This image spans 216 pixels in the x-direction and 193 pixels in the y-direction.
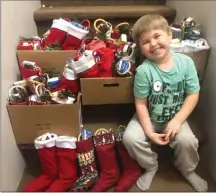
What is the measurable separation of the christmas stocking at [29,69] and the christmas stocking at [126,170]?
47cm

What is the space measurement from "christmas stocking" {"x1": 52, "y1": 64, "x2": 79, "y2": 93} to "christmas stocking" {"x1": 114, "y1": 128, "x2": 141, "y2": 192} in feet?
0.97

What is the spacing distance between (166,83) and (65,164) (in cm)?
56

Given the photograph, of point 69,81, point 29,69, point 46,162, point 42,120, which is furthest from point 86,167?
point 29,69

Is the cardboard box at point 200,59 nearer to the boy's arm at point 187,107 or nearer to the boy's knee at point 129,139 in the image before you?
the boy's arm at point 187,107

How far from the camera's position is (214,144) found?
130cm

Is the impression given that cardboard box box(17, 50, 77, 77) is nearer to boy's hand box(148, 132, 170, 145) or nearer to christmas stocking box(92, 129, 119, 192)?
christmas stocking box(92, 129, 119, 192)

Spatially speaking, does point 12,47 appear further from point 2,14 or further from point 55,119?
point 55,119

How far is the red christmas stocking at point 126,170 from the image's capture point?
125cm

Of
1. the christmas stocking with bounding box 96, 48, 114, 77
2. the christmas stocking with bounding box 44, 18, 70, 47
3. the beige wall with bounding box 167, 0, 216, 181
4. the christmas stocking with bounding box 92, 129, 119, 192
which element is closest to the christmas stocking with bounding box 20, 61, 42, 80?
the christmas stocking with bounding box 44, 18, 70, 47

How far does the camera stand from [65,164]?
1.23 m

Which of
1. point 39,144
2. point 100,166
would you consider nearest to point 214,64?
point 100,166

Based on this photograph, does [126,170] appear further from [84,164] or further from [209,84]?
[209,84]

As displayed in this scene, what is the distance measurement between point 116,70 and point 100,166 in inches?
17.5

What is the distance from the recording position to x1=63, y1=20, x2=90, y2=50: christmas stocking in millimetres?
1329
